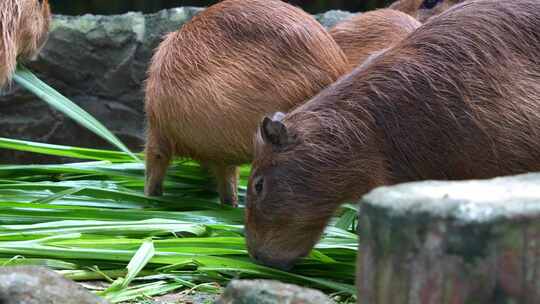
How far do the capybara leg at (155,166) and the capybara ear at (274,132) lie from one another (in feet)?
4.33

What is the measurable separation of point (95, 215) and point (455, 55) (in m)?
1.94

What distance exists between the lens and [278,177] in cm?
398

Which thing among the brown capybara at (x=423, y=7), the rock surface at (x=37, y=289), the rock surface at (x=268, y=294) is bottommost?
the rock surface at (x=37, y=289)

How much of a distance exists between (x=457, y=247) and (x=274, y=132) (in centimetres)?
158

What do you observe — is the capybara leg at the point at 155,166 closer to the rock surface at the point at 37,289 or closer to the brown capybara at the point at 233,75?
the brown capybara at the point at 233,75

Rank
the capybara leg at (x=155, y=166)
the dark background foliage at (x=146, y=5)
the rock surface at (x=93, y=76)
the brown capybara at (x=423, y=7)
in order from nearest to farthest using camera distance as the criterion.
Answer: the capybara leg at (x=155, y=166), the brown capybara at (x=423, y=7), the rock surface at (x=93, y=76), the dark background foliage at (x=146, y=5)

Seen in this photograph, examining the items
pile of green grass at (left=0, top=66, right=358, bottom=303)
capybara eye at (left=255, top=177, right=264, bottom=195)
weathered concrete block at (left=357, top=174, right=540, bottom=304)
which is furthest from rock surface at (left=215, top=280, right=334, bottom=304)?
capybara eye at (left=255, top=177, right=264, bottom=195)

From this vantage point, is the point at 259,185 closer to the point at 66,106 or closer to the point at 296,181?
the point at 296,181

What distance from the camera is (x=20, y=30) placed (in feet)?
18.1

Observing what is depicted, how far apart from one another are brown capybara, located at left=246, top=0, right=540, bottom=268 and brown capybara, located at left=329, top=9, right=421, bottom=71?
1303 millimetres

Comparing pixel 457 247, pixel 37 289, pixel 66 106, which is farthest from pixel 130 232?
pixel 457 247

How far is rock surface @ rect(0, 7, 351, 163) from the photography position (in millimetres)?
7863

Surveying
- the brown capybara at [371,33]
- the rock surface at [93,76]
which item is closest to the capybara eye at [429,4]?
the rock surface at [93,76]

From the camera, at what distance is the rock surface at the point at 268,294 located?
2.84 meters
